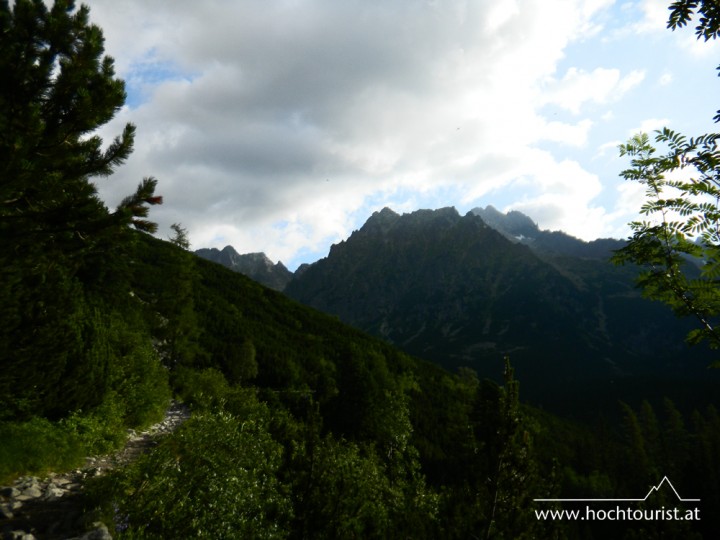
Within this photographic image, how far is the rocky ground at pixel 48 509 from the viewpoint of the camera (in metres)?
6.17

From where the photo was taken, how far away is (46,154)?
20.0ft

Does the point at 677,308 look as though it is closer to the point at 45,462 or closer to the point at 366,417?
the point at 45,462

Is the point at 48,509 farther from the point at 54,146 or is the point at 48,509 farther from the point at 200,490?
the point at 54,146

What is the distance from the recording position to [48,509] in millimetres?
7020

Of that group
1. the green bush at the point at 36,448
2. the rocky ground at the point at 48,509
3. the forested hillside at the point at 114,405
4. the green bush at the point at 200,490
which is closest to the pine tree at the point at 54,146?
Result: the forested hillside at the point at 114,405

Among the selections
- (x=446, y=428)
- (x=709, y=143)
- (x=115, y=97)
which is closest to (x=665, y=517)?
(x=709, y=143)

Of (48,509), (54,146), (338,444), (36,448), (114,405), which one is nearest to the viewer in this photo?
(54,146)

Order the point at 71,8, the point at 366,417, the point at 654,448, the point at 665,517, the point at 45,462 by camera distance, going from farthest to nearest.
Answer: the point at 654,448
the point at 366,417
the point at 665,517
the point at 45,462
the point at 71,8

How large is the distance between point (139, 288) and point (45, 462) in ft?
126

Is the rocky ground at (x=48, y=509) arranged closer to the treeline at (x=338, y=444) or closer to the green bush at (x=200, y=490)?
the green bush at (x=200, y=490)

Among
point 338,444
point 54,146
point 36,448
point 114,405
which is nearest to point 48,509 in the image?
point 36,448

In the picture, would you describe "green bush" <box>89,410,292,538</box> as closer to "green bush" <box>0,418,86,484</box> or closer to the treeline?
the treeline

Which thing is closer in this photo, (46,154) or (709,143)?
(709,143)

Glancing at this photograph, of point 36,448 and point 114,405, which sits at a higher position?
point 114,405
